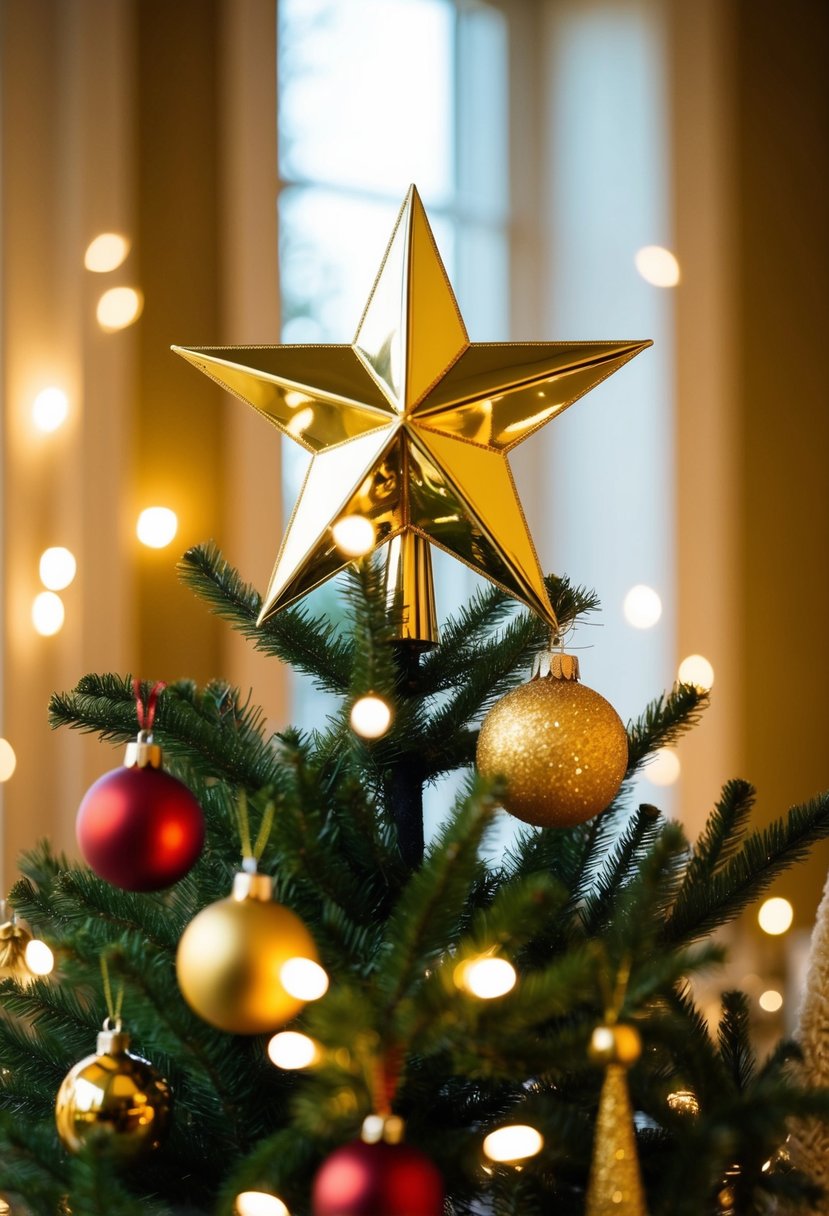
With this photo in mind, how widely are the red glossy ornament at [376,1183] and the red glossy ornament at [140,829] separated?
0.50 ft

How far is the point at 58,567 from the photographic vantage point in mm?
1359

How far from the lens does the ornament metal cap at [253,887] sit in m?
0.48

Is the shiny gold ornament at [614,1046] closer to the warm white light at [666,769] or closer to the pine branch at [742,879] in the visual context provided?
the pine branch at [742,879]

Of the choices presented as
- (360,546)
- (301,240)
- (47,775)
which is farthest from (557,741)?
(301,240)

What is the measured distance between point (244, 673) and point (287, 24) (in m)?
0.99

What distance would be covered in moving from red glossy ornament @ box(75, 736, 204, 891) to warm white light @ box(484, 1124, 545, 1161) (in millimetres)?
175

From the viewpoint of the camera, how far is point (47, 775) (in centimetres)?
137

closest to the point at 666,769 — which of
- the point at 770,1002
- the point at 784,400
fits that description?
the point at 770,1002

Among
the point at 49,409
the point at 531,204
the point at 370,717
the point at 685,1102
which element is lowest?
the point at 685,1102

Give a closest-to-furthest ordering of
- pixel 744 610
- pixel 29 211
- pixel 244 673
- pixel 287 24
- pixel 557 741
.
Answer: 1. pixel 557 741
2. pixel 29 211
3. pixel 244 673
4. pixel 287 24
5. pixel 744 610

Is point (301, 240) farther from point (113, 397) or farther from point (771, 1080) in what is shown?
point (771, 1080)

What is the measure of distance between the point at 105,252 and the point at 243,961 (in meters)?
1.12

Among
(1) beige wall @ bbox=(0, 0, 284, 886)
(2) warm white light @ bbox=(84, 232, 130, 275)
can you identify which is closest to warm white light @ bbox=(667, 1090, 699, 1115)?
(1) beige wall @ bbox=(0, 0, 284, 886)

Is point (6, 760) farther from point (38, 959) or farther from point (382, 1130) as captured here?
point (382, 1130)
